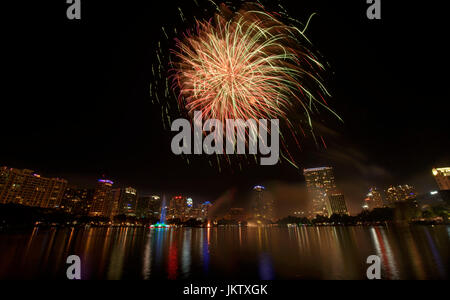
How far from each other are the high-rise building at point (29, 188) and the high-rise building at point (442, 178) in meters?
257

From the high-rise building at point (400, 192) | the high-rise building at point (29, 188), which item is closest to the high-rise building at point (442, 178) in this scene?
the high-rise building at point (400, 192)

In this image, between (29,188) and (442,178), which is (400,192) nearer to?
(442,178)

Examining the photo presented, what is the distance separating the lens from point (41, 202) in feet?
485

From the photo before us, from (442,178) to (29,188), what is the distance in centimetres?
26024

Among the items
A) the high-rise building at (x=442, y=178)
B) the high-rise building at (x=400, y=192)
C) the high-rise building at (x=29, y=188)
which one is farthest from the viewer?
the high-rise building at (x=400, y=192)

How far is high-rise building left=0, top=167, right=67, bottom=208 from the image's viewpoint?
128 metres

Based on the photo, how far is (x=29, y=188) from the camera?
140 meters

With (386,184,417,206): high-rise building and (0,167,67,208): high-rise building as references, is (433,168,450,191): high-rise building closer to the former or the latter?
(386,184,417,206): high-rise building

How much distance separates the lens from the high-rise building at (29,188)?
421ft

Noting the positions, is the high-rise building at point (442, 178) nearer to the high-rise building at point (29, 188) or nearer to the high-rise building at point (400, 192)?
the high-rise building at point (400, 192)

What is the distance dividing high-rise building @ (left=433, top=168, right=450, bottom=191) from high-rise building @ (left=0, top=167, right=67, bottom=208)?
844ft

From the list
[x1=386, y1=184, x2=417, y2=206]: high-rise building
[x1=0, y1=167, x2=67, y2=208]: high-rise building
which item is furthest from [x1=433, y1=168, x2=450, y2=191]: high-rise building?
[x1=0, y1=167, x2=67, y2=208]: high-rise building
